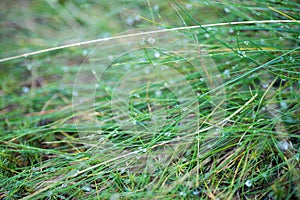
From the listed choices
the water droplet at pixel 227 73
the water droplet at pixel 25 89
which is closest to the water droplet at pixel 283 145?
the water droplet at pixel 227 73

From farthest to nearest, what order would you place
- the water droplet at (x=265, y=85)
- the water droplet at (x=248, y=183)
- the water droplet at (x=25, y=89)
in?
the water droplet at (x=25, y=89) < the water droplet at (x=265, y=85) < the water droplet at (x=248, y=183)

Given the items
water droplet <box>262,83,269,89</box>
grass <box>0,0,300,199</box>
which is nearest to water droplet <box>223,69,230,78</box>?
grass <box>0,0,300,199</box>

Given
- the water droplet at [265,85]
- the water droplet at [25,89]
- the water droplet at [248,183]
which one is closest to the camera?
the water droplet at [248,183]

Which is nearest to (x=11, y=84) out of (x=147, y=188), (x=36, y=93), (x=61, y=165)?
(x=36, y=93)

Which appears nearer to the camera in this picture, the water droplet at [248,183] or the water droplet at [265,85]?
the water droplet at [248,183]

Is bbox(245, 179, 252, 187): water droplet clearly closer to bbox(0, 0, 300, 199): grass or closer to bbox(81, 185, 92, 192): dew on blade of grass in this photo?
bbox(0, 0, 300, 199): grass

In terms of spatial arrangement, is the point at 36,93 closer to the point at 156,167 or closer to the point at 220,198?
the point at 156,167

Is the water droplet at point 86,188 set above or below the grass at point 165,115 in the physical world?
below

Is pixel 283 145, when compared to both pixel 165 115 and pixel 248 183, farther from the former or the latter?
pixel 165 115

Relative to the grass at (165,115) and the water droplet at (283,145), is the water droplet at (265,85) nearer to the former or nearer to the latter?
the grass at (165,115)
